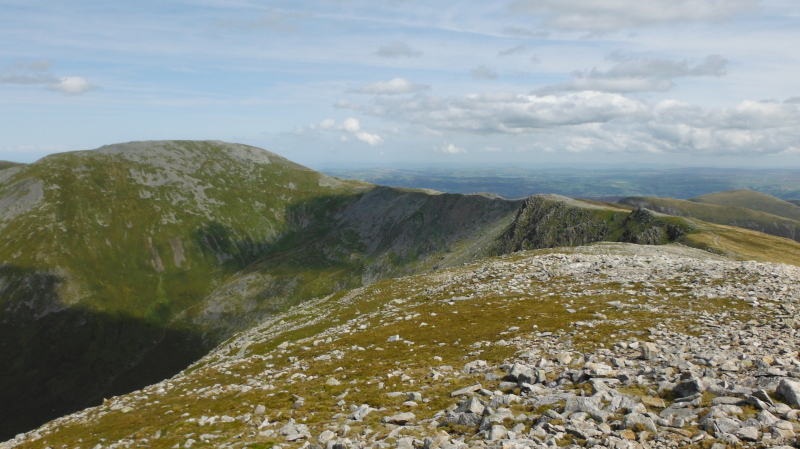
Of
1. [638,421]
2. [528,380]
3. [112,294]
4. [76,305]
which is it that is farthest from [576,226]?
[76,305]

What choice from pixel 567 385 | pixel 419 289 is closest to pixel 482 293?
pixel 419 289

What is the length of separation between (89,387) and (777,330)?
183m

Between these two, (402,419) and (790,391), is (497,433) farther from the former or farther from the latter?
(790,391)

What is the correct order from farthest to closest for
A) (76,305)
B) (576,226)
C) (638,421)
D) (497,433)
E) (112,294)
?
(112,294), (76,305), (576,226), (497,433), (638,421)

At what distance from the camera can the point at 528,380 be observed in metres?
14.4

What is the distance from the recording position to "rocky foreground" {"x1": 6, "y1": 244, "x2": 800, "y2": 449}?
10.3m

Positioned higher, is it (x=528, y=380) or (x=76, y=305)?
(x=528, y=380)

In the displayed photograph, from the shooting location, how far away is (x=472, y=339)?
22.7m

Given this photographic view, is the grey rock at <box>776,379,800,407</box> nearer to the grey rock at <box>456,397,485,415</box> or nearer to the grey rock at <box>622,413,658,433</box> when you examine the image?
the grey rock at <box>622,413,658,433</box>

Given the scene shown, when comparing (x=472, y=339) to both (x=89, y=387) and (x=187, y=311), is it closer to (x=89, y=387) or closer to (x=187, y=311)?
(x=89, y=387)

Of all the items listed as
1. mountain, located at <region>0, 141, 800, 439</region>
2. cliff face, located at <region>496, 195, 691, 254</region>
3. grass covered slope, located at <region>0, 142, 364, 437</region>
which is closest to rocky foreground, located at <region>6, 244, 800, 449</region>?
cliff face, located at <region>496, 195, 691, 254</region>

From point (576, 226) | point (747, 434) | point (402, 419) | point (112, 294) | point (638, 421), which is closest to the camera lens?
point (747, 434)

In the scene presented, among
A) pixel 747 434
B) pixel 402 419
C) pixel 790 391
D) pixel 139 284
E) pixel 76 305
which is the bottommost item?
pixel 76 305

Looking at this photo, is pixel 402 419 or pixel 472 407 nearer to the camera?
pixel 472 407
